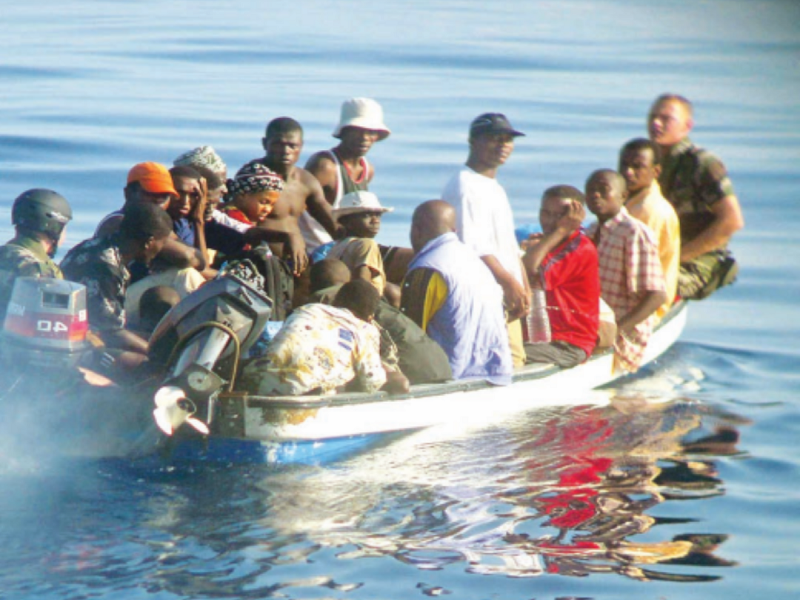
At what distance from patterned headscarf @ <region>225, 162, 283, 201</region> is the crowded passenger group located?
→ 0.06ft

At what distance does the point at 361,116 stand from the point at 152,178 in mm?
2754

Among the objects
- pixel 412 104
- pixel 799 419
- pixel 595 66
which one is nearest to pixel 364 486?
pixel 799 419

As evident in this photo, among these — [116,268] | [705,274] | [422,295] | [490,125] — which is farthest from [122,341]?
[705,274]

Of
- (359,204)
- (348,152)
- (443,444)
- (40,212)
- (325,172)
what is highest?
(348,152)

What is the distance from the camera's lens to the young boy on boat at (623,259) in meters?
10.9

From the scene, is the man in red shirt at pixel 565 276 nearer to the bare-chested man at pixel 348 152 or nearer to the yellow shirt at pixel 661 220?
the yellow shirt at pixel 661 220

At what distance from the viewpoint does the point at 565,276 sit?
10469 millimetres

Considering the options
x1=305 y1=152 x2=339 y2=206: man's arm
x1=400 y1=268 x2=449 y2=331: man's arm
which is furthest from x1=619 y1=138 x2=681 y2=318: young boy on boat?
x1=400 y1=268 x2=449 y2=331: man's arm

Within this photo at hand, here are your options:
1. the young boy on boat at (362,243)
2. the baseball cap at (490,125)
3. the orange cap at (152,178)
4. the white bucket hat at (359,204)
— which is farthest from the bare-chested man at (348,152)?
the orange cap at (152,178)

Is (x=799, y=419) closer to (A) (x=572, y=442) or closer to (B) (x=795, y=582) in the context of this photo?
(A) (x=572, y=442)

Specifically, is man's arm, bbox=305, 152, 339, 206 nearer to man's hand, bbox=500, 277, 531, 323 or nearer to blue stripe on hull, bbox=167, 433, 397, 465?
man's hand, bbox=500, 277, 531, 323

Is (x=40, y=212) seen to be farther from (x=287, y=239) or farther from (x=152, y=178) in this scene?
(x=287, y=239)

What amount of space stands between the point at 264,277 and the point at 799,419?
468 cm

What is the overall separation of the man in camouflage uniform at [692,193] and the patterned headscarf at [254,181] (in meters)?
4.20
